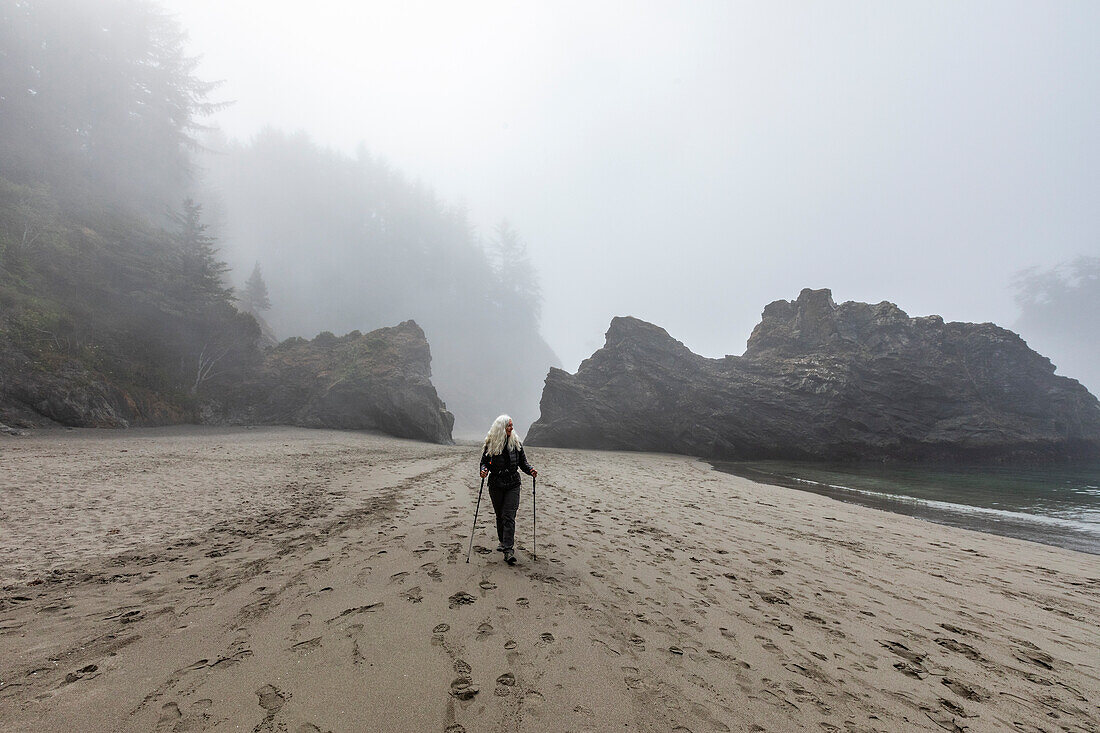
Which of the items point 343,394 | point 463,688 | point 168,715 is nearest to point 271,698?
point 168,715

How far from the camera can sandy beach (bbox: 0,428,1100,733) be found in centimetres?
259

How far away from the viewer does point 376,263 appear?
240 ft

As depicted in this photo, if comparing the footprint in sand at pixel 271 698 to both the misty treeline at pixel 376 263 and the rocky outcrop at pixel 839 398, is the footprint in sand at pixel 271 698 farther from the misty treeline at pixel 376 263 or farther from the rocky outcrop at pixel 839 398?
the misty treeline at pixel 376 263

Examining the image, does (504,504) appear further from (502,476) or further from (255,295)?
(255,295)

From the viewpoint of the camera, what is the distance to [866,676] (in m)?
3.33

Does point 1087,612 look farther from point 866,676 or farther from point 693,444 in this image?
point 693,444

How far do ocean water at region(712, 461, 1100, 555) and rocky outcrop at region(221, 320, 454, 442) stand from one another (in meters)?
22.0

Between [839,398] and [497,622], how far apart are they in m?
32.8

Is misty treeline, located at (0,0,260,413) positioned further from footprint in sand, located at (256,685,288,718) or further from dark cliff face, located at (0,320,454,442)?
footprint in sand, located at (256,685,288,718)

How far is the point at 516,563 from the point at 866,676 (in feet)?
12.5

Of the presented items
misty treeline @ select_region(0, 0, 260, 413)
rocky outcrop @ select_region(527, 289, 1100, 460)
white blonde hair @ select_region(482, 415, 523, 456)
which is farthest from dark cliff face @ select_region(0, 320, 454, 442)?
white blonde hair @ select_region(482, 415, 523, 456)

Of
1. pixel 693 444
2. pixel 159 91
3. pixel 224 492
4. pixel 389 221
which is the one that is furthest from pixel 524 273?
pixel 224 492

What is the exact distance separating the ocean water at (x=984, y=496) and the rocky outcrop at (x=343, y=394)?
867 inches

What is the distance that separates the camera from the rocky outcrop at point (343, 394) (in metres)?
25.5
